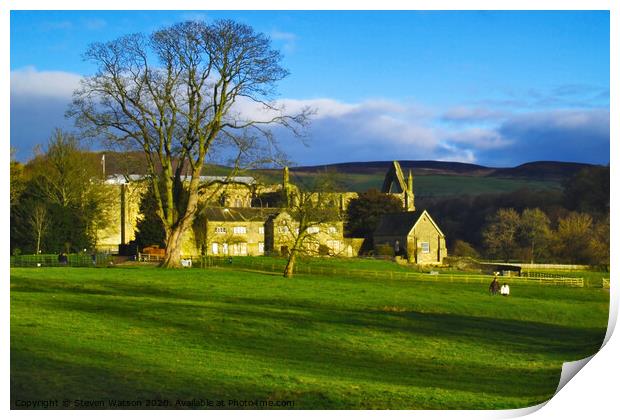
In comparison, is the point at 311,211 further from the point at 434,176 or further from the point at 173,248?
the point at 434,176

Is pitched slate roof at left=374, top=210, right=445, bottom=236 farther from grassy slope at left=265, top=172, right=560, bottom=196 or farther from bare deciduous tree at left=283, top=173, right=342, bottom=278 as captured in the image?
bare deciduous tree at left=283, top=173, right=342, bottom=278

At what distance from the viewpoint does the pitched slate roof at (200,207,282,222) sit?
5600 centimetres

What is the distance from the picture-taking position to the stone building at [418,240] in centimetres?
5788

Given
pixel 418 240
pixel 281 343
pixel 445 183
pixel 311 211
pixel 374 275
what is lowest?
pixel 281 343

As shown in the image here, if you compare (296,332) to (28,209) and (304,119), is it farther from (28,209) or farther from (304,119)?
(304,119)

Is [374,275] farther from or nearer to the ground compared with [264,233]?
nearer to the ground

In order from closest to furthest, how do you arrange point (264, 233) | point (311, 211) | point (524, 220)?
point (311, 211) < point (524, 220) < point (264, 233)

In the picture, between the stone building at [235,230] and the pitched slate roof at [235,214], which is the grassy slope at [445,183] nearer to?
the pitched slate roof at [235,214]

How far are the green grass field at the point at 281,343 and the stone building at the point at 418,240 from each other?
30794 millimetres

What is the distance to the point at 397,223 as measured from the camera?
200ft

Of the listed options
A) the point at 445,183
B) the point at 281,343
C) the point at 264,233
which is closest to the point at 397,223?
the point at 445,183

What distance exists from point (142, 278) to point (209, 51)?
7.96 m

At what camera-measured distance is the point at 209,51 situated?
93.2 feet

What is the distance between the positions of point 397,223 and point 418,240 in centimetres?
297
